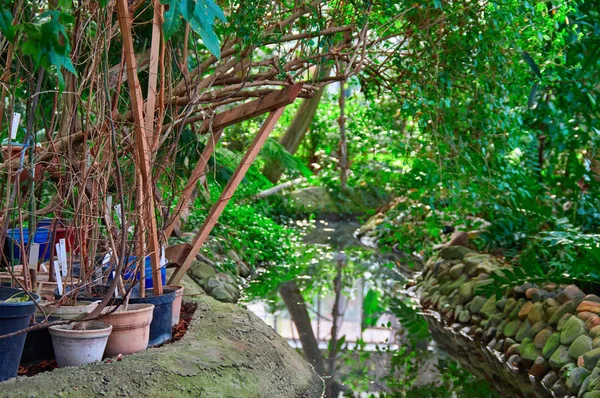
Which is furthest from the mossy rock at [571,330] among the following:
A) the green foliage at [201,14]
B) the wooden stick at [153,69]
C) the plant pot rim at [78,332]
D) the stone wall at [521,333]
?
the green foliage at [201,14]

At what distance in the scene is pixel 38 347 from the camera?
4.16m

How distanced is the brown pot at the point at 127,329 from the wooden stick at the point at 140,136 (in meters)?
0.42

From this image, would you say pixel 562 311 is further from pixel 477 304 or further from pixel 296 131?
pixel 296 131

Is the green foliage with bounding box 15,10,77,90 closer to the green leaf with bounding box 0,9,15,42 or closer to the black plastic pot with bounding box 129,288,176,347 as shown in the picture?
the green leaf with bounding box 0,9,15,42

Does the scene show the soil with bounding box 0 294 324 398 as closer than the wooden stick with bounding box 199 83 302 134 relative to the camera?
Yes

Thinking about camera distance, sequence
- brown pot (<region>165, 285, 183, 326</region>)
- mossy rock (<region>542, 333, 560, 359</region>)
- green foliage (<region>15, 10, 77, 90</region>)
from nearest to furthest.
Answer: green foliage (<region>15, 10, 77, 90</region>)
brown pot (<region>165, 285, 183, 326</region>)
mossy rock (<region>542, 333, 560, 359</region>)

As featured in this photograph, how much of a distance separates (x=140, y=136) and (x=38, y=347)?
1.27 metres

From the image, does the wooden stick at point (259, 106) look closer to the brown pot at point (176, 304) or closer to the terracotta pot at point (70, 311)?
the brown pot at point (176, 304)

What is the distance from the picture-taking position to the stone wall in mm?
5798

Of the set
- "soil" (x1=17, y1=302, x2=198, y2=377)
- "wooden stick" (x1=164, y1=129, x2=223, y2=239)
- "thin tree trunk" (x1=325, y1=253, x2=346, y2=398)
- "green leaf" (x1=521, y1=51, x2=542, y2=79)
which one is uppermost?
"green leaf" (x1=521, y1=51, x2=542, y2=79)

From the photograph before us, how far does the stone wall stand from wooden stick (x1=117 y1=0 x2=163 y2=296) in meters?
2.86

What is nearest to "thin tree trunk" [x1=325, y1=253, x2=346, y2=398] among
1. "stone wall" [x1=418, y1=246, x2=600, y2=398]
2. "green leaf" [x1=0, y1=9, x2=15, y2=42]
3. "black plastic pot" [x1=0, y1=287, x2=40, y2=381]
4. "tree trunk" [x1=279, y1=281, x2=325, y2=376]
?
"tree trunk" [x1=279, y1=281, x2=325, y2=376]

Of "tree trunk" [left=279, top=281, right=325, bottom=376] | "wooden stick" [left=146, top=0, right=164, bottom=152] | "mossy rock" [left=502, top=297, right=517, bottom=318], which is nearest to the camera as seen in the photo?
"wooden stick" [left=146, top=0, right=164, bottom=152]

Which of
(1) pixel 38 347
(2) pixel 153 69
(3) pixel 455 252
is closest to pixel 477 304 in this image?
(3) pixel 455 252
